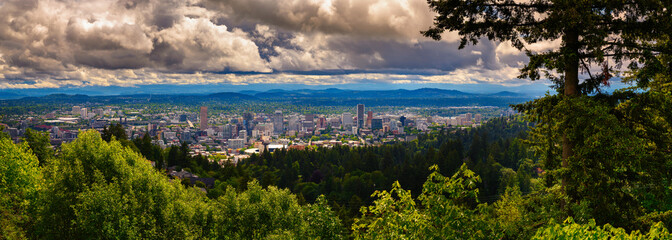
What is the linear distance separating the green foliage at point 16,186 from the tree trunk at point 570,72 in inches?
872

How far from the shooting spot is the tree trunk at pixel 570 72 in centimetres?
884

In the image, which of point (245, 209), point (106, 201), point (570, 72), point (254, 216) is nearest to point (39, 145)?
point (106, 201)

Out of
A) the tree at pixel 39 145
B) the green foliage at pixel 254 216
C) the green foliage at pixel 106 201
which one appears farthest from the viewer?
the tree at pixel 39 145

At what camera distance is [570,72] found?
9312 mm

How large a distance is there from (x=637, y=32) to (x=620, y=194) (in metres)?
3.51

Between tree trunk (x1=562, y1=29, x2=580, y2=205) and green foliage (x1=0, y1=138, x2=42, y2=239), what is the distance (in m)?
22.1

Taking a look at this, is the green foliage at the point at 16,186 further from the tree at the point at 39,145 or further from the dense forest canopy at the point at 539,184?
the tree at the point at 39,145

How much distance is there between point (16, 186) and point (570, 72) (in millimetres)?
26992

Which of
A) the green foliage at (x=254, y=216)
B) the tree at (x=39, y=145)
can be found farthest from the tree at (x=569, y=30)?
the tree at (x=39, y=145)

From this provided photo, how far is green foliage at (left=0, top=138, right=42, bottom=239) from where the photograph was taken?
1973cm

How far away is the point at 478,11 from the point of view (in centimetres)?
955

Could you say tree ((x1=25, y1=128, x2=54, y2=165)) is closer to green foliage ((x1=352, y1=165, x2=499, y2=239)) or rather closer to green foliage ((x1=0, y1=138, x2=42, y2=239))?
green foliage ((x1=0, y1=138, x2=42, y2=239))

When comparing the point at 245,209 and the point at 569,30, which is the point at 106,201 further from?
the point at 569,30

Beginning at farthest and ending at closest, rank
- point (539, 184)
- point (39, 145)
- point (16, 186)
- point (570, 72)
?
point (39, 145)
point (16, 186)
point (539, 184)
point (570, 72)
